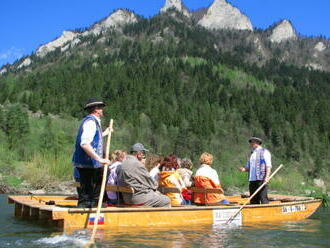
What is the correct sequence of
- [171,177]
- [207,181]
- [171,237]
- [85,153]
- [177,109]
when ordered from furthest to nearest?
[177,109], [207,181], [171,177], [171,237], [85,153]

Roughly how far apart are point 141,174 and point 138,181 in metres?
0.18

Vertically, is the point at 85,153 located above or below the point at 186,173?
above

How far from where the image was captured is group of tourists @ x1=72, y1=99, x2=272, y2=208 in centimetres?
956

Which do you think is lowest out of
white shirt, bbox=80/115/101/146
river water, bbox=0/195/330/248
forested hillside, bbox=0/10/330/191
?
river water, bbox=0/195/330/248

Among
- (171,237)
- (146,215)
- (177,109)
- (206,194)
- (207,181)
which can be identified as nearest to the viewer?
(171,237)

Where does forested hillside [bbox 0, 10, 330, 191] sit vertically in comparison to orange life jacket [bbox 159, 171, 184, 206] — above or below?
above

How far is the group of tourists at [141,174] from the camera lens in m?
9.56

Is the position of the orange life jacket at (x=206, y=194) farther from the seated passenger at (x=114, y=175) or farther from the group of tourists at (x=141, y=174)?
the seated passenger at (x=114, y=175)

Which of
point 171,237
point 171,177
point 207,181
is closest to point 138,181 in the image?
point 171,177

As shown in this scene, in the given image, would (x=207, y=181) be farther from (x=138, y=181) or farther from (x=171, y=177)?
(x=138, y=181)

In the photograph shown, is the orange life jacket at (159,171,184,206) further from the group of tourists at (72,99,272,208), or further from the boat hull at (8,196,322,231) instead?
the boat hull at (8,196,322,231)

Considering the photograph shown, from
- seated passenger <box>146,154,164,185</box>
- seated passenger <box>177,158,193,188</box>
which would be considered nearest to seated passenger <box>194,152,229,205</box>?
seated passenger <box>177,158,193,188</box>

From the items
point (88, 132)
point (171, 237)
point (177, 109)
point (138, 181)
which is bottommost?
point (171, 237)

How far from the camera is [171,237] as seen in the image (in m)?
9.67
